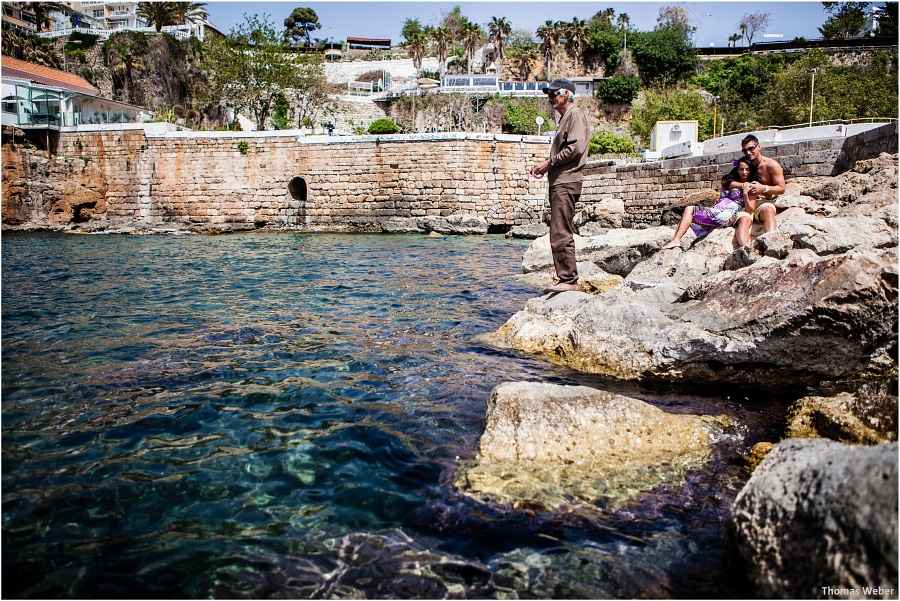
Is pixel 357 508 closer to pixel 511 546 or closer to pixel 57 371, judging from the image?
pixel 511 546

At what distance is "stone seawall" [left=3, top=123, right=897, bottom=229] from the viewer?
2448 cm

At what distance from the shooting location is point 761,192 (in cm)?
724

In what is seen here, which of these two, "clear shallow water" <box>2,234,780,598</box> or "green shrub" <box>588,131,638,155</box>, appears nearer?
"clear shallow water" <box>2,234,780,598</box>

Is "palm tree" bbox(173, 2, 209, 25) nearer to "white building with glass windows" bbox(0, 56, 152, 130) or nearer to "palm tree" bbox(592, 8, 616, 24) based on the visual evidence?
"white building with glass windows" bbox(0, 56, 152, 130)

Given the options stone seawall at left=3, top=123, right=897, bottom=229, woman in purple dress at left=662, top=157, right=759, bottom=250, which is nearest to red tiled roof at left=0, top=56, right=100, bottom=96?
stone seawall at left=3, top=123, right=897, bottom=229

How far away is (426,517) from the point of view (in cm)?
265

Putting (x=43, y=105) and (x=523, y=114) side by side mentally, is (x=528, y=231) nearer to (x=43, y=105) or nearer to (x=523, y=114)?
(x=523, y=114)

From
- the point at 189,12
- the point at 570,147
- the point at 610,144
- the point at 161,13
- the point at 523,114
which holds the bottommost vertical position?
the point at 570,147

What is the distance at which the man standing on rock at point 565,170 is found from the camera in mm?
6043

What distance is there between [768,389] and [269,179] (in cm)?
2475

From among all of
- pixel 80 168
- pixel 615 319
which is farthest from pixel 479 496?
pixel 80 168

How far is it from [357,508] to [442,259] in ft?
38.6

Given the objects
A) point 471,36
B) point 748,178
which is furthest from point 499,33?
point 748,178

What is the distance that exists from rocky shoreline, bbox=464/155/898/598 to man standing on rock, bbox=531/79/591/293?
1.66ft
